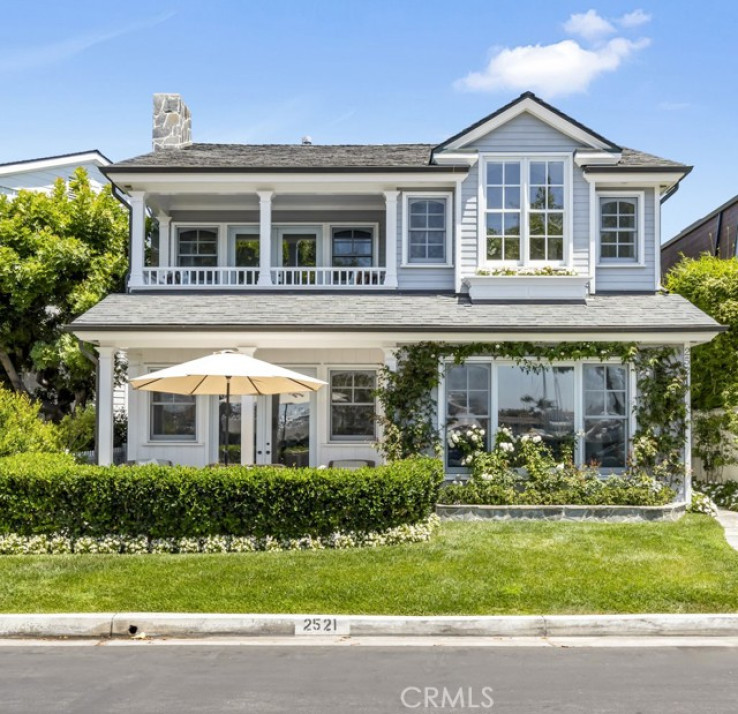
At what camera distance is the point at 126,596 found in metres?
8.23

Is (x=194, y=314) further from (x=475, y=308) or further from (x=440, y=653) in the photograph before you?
(x=440, y=653)

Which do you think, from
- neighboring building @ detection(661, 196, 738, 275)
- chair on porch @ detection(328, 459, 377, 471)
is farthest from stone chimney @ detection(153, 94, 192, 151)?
neighboring building @ detection(661, 196, 738, 275)

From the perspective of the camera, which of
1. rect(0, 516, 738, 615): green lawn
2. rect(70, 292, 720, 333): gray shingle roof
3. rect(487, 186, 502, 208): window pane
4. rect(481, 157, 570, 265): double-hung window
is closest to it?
rect(0, 516, 738, 615): green lawn

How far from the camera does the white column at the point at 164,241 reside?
17297mm

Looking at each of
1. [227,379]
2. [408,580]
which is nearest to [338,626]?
[408,580]

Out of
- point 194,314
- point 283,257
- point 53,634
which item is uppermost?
point 283,257

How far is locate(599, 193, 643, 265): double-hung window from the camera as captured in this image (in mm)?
15867

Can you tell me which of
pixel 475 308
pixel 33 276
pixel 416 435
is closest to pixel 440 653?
pixel 416 435

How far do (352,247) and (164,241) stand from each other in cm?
396

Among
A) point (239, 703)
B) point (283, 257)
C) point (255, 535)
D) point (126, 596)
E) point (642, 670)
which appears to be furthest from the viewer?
point (283, 257)

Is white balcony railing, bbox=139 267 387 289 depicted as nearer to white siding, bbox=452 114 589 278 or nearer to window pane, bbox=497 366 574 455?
white siding, bbox=452 114 589 278

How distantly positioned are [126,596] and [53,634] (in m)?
0.81

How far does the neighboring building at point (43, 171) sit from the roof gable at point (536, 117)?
11.7m

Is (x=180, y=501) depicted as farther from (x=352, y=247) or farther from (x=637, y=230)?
(x=637, y=230)
